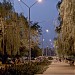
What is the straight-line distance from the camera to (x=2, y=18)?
31.8 m

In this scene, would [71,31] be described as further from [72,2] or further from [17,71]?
[17,71]

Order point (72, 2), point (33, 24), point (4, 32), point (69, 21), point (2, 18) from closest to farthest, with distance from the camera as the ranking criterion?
point (72, 2) → point (69, 21) → point (2, 18) → point (4, 32) → point (33, 24)

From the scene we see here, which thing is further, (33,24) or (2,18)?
(33,24)

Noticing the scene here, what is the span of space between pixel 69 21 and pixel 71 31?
870 millimetres

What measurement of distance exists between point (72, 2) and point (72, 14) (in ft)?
2.48

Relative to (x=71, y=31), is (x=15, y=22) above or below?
above

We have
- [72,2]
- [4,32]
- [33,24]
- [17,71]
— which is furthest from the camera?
[33,24]

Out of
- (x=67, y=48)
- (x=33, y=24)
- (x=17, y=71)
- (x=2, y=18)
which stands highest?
(x=33, y=24)

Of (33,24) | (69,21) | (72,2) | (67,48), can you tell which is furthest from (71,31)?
(33,24)

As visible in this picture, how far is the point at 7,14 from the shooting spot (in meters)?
33.0

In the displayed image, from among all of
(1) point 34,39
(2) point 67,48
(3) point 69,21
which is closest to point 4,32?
(2) point 67,48

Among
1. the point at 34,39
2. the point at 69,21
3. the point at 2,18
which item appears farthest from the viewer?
the point at 34,39

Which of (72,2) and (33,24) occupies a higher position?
(33,24)

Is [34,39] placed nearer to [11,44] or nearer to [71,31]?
[11,44]
